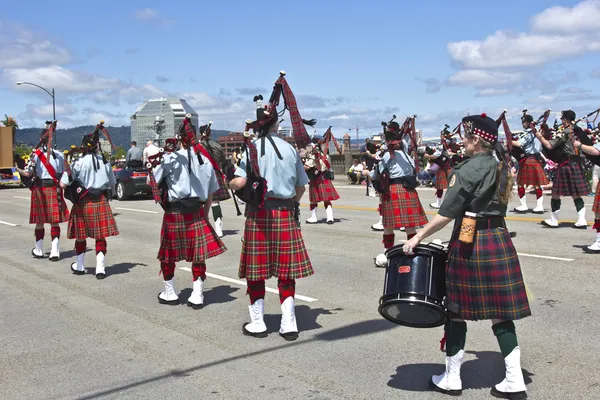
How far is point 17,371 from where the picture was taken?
16.8ft

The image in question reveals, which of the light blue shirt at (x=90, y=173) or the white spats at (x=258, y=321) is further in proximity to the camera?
the light blue shirt at (x=90, y=173)

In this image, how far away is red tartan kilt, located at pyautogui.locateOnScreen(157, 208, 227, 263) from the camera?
692cm

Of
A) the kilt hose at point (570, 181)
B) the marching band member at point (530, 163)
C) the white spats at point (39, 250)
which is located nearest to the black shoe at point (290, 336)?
the white spats at point (39, 250)

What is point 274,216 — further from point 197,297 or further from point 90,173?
point 90,173

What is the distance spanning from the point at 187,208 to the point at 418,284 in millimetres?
3251

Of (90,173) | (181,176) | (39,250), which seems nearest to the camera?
(181,176)

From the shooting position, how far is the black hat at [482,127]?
425 centimetres

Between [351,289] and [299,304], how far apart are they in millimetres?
857

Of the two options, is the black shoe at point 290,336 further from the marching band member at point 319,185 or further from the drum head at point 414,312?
the marching band member at point 319,185

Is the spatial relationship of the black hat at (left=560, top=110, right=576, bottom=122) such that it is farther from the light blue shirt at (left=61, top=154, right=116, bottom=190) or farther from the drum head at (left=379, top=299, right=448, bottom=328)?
the drum head at (left=379, top=299, right=448, bottom=328)

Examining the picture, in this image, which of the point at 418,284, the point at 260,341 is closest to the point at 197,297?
the point at 260,341

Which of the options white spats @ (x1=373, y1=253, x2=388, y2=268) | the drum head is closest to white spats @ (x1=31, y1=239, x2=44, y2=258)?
white spats @ (x1=373, y1=253, x2=388, y2=268)

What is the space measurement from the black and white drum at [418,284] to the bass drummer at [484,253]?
0.24 ft

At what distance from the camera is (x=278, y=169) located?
5559mm
